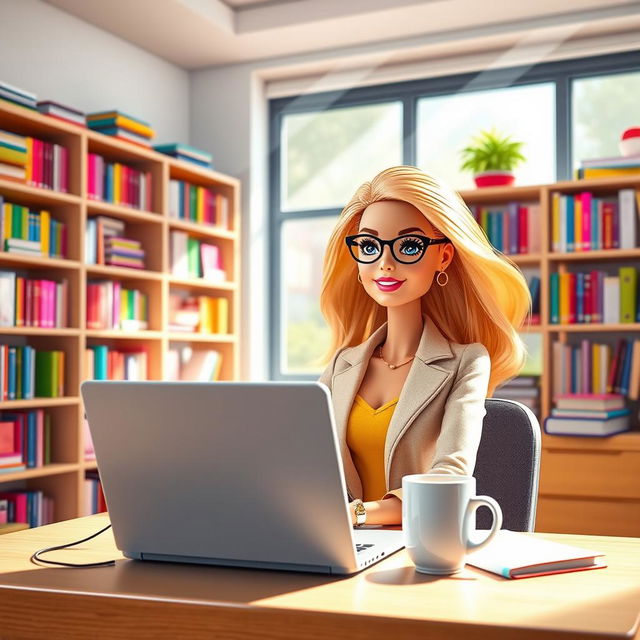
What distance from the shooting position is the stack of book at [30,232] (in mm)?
Result: 3301

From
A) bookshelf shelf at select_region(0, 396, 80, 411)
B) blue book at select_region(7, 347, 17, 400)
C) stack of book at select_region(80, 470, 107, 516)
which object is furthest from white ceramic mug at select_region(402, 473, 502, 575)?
stack of book at select_region(80, 470, 107, 516)

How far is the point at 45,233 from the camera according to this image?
351cm

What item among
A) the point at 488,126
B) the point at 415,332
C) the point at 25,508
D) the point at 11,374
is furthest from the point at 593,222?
the point at 25,508

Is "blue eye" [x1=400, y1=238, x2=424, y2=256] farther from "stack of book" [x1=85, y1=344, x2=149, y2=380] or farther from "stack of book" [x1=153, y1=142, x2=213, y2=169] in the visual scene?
"stack of book" [x1=153, y1=142, x2=213, y2=169]

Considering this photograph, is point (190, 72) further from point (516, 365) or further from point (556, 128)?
point (516, 365)

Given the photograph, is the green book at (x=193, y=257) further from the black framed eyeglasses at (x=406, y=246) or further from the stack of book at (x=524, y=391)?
the black framed eyeglasses at (x=406, y=246)

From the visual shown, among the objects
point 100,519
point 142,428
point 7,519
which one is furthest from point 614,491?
point 142,428

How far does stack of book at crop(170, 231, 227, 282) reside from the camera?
4.27m

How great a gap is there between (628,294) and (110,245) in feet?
7.32

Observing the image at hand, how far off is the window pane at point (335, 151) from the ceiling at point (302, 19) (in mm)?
419

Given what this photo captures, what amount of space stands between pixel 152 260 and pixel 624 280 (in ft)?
6.89

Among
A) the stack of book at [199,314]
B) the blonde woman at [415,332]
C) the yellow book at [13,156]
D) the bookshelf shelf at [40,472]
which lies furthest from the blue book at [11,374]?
the blonde woman at [415,332]

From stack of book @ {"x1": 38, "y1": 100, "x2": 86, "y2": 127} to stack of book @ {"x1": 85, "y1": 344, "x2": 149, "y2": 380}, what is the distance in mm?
945

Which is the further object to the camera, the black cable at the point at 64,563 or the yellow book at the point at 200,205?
the yellow book at the point at 200,205
